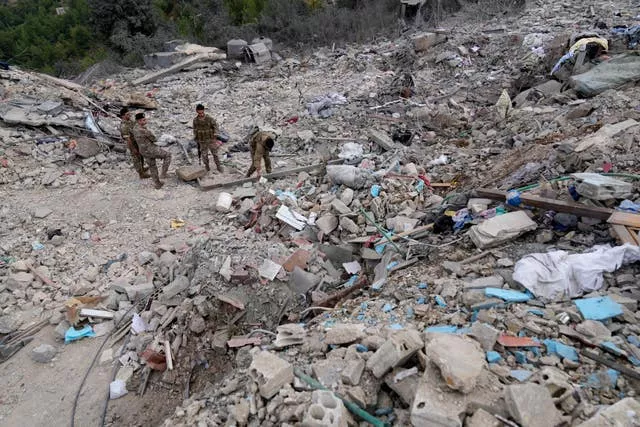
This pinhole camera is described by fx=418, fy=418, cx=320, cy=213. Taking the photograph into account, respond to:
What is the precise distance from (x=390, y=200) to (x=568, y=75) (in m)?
5.47

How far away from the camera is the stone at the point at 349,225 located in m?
5.38

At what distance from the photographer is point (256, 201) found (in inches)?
255

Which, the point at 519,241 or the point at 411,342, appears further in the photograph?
the point at 519,241

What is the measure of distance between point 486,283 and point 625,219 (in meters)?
1.35

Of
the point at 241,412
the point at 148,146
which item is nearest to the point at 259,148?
the point at 148,146

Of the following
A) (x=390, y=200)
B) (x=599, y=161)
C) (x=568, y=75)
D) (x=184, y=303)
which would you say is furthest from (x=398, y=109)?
(x=184, y=303)

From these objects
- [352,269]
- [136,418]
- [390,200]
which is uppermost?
[390,200]

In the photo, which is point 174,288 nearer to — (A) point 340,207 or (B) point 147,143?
(A) point 340,207

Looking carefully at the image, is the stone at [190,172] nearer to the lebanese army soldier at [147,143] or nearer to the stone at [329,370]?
the lebanese army soldier at [147,143]

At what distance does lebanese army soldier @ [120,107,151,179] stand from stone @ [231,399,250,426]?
18.4 ft

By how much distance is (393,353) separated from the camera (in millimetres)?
2582

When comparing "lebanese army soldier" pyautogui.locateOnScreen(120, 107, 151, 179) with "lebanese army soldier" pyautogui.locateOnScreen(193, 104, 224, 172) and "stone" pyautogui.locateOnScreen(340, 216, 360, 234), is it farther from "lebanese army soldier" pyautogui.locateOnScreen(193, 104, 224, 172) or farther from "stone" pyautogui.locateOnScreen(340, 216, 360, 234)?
"stone" pyautogui.locateOnScreen(340, 216, 360, 234)

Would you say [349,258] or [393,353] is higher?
[393,353]

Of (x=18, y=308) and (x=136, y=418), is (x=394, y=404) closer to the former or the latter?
(x=136, y=418)
